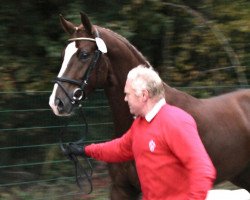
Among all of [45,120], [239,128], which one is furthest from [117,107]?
[45,120]

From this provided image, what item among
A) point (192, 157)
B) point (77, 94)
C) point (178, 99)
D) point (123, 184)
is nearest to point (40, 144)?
point (123, 184)

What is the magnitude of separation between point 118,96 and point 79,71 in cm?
38

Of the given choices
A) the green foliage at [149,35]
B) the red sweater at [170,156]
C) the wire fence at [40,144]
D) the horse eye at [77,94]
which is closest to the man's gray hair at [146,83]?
the red sweater at [170,156]

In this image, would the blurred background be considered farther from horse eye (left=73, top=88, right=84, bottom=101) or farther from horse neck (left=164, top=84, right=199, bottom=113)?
horse neck (left=164, top=84, right=199, bottom=113)

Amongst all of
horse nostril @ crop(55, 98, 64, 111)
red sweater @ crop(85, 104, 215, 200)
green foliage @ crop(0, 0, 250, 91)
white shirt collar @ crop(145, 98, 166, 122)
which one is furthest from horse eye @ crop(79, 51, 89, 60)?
green foliage @ crop(0, 0, 250, 91)

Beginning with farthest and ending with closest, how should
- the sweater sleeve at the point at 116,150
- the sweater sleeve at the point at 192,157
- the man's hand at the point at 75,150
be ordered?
1. the man's hand at the point at 75,150
2. the sweater sleeve at the point at 116,150
3. the sweater sleeve at the point at 192,157

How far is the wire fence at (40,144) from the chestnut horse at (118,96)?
1.81 metres

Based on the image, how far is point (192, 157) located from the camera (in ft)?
10.4

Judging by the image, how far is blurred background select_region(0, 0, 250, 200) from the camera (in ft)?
21.0

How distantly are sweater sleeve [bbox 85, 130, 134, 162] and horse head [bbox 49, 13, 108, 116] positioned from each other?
1.68 ft

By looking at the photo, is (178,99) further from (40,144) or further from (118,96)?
(40,144)

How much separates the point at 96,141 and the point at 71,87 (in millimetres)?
2496

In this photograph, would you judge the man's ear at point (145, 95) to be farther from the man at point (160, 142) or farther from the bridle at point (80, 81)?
the bridle at point (80, 81)

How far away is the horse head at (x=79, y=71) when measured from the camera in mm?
4449
